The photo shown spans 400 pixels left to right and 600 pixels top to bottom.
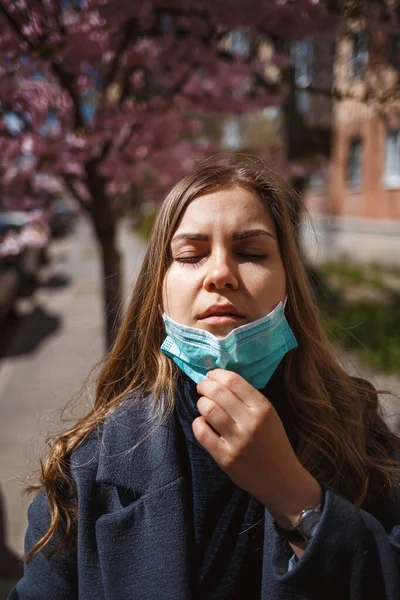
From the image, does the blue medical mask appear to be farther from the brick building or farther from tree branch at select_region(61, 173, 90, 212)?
the brick building

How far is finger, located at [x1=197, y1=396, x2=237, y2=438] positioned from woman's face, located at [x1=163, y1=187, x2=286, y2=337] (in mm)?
225

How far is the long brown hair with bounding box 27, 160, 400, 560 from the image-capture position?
1.38 m

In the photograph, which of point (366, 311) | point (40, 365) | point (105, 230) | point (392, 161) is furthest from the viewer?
point (392, 161)

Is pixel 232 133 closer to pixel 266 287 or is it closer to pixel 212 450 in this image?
pixel 266 287

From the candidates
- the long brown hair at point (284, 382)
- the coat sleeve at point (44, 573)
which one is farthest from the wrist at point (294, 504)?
the coat sleeve at point (44, 573)

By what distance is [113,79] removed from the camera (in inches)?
144

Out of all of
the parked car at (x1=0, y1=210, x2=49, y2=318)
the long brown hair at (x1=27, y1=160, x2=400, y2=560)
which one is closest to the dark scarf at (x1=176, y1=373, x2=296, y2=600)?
the long brown hair at (x1=27, y1=160, x2=400, y2=560)

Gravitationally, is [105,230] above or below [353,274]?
above

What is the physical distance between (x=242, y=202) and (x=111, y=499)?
81 centimetres

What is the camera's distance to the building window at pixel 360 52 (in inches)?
128

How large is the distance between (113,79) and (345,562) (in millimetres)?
3404

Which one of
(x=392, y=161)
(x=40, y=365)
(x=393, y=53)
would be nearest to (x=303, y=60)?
(x=393, y=53)

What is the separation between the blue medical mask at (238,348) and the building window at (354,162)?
56.4ft

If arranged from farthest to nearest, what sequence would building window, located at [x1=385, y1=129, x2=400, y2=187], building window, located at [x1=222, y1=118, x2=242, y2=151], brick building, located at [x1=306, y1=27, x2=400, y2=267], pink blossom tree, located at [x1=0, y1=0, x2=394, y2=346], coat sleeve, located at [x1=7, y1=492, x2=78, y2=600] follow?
building window, located at [x1=222, y1=118, x2=242, y2=151] < building window, located at [x1=385, y1=129, x2=400, y2=187] < brick building, located at [x1=306, y1=27, x2=400, y2=267] < pink blossom tree, located at [x1=0, y1=0, x2=394, y2=346] < coat sleeve, located at [x1=7, y1=492, x2=78, y2=600]
